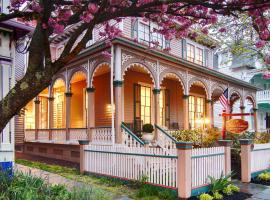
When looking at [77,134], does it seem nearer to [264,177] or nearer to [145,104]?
[145,104]

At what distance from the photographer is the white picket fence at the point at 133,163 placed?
8.66 meters

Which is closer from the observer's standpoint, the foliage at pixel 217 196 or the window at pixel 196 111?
the foliage at pixel 217 196

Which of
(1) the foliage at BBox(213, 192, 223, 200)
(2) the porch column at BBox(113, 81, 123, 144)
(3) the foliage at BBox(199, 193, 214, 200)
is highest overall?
(2) the porch column at BBox(113, 81, 123, 144)

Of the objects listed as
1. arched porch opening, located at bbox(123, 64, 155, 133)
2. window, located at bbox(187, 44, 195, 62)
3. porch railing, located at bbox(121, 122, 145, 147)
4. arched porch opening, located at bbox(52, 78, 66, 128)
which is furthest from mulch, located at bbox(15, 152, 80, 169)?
window, located at bbox(187, 44, 195, 62)

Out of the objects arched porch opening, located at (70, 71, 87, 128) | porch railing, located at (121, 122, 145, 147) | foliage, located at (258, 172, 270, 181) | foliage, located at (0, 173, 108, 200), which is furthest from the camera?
arched porch opening, located at (70, 71, 87, 128)

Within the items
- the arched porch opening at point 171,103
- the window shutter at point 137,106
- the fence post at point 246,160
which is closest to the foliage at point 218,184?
the fence post at point 246,160

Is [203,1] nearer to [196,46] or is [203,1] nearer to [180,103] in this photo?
[180,103]

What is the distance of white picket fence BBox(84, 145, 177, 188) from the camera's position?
866cm

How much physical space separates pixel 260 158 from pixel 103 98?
8441 mm

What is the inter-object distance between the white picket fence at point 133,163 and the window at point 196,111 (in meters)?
10.4

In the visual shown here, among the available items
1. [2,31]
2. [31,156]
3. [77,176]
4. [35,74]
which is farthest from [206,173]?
[31,156]

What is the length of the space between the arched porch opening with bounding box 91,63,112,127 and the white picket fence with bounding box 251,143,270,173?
24.6 ft

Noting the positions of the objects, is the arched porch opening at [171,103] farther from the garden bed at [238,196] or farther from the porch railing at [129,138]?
the garden bed at [238,196]

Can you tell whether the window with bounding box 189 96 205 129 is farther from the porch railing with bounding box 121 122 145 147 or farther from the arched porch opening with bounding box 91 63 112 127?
the porch railing with bounding box 121 122 145 147
